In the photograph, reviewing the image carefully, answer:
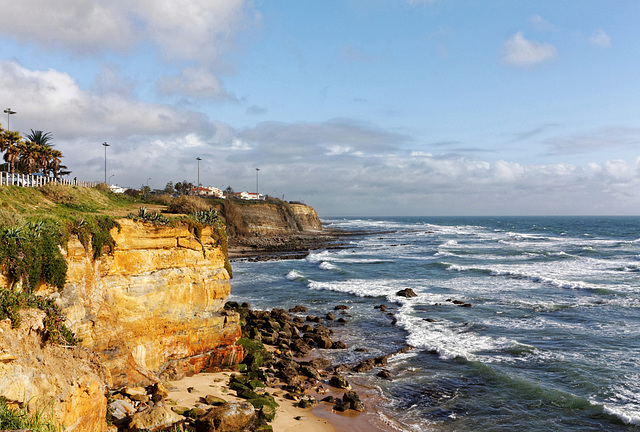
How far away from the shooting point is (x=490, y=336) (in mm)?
22500

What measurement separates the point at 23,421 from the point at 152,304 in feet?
24.0

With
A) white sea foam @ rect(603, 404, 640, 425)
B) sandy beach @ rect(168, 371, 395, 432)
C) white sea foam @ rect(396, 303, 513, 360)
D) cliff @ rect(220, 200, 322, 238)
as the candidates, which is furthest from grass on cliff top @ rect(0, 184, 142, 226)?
cliff @ rect(220, 200, 322, 238)

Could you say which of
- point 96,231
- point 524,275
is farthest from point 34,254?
point 524,275

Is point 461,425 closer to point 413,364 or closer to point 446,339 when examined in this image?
point 413,364

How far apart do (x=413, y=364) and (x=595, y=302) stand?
18.7 meters

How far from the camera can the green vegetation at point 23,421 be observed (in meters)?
6.69

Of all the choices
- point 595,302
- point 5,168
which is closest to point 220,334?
point 595,302

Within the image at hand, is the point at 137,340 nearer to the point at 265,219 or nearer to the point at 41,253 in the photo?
the point at 41,253

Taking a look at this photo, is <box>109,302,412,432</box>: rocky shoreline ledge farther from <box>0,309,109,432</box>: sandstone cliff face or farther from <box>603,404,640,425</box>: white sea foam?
<box>603,404,640,425</box>: white sea foam

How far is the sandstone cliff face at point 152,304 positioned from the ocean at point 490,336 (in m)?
7.42

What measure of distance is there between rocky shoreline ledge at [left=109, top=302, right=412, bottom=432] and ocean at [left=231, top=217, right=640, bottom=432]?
1.10m

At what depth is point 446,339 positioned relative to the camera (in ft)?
72.7

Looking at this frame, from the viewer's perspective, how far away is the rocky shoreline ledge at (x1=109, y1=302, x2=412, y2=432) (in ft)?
36.7

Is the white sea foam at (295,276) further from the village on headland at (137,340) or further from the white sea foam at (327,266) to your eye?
the village on headland at (137,340)
